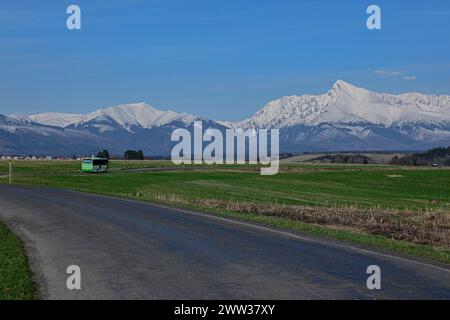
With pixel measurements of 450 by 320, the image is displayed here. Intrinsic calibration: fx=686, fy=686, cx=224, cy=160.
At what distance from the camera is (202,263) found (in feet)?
48.1

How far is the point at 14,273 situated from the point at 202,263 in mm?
3848

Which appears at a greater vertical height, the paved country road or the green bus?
the green bus

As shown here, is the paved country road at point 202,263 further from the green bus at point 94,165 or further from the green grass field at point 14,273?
the green bus at point 94,165

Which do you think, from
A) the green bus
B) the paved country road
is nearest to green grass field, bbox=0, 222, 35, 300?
the paved country road

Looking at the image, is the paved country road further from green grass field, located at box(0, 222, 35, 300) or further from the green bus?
the green bus

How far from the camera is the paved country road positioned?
38.3 ft

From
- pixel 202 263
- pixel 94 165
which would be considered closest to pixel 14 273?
pixel 202 263

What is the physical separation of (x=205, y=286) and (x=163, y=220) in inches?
497

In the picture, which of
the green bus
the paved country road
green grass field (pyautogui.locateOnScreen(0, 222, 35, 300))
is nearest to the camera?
green grass field (pyautogui.locateOnScreen(0, 222, 35, 300))

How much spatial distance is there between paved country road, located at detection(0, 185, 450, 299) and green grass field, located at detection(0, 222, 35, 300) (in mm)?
262

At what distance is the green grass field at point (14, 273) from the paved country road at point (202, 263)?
262mm

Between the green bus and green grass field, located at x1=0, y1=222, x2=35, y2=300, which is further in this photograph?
the green bus

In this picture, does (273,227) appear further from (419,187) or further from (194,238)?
(419,187)
